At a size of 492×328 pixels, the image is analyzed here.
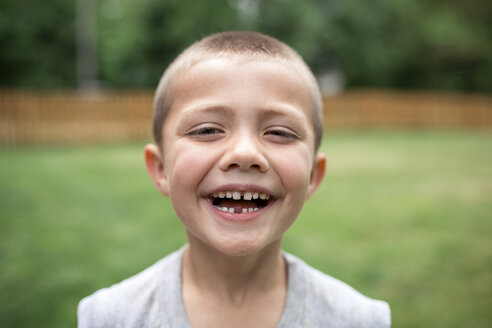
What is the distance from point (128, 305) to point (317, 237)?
3.53 metres

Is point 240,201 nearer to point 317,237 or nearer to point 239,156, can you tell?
point 239,156

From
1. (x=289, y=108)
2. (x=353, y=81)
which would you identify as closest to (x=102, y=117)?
(x=289, y=108)

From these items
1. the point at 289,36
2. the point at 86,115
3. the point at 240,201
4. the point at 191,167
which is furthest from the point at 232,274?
the point at 289,36

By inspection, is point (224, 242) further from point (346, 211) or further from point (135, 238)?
point (346, 211)

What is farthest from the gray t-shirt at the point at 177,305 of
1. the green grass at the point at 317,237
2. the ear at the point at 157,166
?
the green grass at the point at 317,237

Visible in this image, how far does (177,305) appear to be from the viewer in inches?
63.3

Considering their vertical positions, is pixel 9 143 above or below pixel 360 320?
below

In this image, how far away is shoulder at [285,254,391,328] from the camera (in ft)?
5.34

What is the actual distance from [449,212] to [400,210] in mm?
681

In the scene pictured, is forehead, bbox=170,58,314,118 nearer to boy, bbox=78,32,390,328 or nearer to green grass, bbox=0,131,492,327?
boy, bbox=78,32,390,328

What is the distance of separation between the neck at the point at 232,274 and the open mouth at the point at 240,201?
235mm

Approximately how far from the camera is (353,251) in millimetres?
4469

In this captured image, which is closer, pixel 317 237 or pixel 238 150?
pixel 238 150

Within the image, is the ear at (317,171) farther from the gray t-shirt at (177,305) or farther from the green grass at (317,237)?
the green grass at (317,237)
